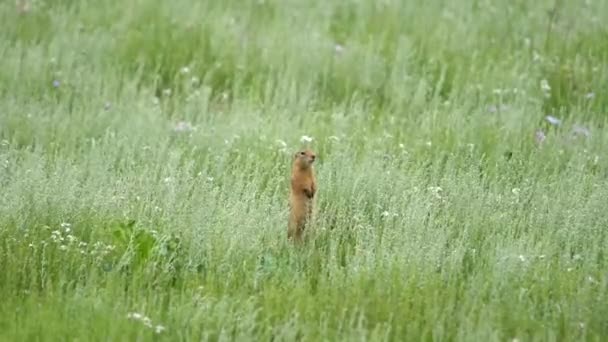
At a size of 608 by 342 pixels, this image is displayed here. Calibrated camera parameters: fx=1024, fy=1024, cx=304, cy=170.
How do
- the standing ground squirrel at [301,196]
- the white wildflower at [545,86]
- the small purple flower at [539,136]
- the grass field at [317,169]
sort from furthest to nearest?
1. the white wildflower at [545,86]
2. the small purple flower at [539,136]
3. the standing ground squirrel at [301,196]
4. the grass field at [317,169]

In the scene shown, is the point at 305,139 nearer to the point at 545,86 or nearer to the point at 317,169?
the point at 317,169

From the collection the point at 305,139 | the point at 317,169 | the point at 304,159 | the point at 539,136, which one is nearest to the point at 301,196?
the point at 304,159

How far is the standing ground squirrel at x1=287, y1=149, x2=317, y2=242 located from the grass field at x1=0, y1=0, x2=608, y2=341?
0.11 m

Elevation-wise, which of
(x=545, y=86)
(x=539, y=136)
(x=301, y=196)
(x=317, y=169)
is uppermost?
(x=545, y=86)

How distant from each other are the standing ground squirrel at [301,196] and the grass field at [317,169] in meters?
0.11

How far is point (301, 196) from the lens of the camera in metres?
5.62

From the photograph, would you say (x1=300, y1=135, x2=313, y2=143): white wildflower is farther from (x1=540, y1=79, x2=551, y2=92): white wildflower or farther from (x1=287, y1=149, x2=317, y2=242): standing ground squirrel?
(x1=540, y1=79, x2=551, y2=92): white wildflower

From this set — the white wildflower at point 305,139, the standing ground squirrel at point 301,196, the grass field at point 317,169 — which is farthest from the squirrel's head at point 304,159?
the white wildflower at point 305,139

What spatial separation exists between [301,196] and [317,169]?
112 cm

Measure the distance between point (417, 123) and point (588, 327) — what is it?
3059mm

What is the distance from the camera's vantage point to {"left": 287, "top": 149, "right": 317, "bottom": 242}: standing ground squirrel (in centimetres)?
562

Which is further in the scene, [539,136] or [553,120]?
[553,120]

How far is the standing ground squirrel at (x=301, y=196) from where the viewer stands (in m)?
5.62

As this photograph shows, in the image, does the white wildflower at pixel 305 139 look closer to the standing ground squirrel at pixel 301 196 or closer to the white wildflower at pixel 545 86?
the standing ground squirrel at pixel 301 196
